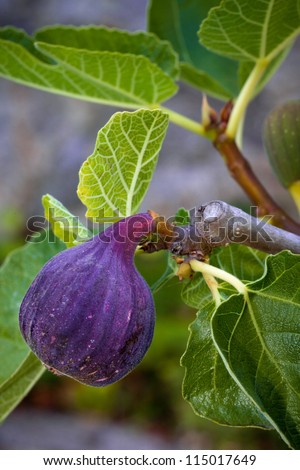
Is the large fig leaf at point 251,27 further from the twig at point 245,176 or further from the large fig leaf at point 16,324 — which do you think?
the large fig leaf at point 16,324

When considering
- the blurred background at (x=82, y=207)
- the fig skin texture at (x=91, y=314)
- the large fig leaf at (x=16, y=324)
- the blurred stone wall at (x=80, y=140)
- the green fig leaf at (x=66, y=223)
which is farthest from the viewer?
the blurred stone wall at (x=80, y=140)

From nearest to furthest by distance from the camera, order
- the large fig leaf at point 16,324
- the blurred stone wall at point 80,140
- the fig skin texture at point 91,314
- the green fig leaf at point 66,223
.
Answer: the fig skin texture at point 91,314, the green fig leaf at point 66,223, the large fig leaf at point 16,324, the blurred stone wall at point 80,140

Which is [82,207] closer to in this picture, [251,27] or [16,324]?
[16,324]

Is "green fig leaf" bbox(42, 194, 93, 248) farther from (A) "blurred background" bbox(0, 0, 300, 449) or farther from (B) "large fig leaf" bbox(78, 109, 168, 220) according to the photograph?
(A) "blurred background" bbox(0, 0, 300, 449)

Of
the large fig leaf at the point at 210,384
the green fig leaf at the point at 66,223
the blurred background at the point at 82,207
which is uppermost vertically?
the green fig leaf at the point at 66,223

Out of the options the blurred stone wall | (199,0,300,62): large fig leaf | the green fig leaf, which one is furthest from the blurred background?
the green fig leaf

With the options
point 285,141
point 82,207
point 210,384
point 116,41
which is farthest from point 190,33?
point 82,207

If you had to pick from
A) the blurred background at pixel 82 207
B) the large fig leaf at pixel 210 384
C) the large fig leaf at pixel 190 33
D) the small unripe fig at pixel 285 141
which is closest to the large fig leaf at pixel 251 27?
the small unripe fig at pixel 285 141
